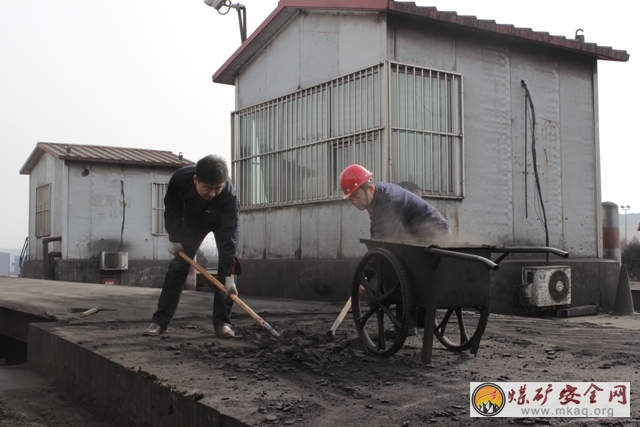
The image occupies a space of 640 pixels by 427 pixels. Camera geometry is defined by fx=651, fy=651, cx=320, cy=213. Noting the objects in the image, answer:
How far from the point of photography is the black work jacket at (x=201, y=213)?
5223 mm

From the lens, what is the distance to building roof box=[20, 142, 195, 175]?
19266 millimetres

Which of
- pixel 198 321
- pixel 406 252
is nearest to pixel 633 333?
pixel 406 252

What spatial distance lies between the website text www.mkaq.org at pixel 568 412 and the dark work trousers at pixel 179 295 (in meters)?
2.88

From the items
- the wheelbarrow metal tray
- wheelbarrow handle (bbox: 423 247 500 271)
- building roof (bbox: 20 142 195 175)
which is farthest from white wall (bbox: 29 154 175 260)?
wheelbarrow handle (bbox: 423 247 500 271)

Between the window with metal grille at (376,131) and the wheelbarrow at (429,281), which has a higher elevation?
the window with metal grille at (376,131)

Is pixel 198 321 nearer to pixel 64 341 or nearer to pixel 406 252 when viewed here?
pixel 64 341

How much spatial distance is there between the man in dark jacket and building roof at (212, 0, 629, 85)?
4.52 m

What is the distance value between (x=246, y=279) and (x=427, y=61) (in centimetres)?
472

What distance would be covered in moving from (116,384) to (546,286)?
6.64m

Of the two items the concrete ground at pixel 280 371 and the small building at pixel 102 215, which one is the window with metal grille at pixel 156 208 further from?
the concrete ground at pixel 280 371

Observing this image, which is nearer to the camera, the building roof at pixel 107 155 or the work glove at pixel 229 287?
the work glove at pixel 229 287

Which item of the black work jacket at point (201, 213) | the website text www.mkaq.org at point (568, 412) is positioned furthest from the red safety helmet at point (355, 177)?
the website text www.mkaq.org at point (568, 412)

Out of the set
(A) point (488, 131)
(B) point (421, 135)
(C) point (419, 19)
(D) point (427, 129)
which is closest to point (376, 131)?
(B) point (421, 135)

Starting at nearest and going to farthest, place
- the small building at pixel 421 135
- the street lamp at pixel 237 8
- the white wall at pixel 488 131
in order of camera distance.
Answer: the small building at pixel 421 135 → the white wall at pixel 488 131 → the street lamp at pixel 237 8
